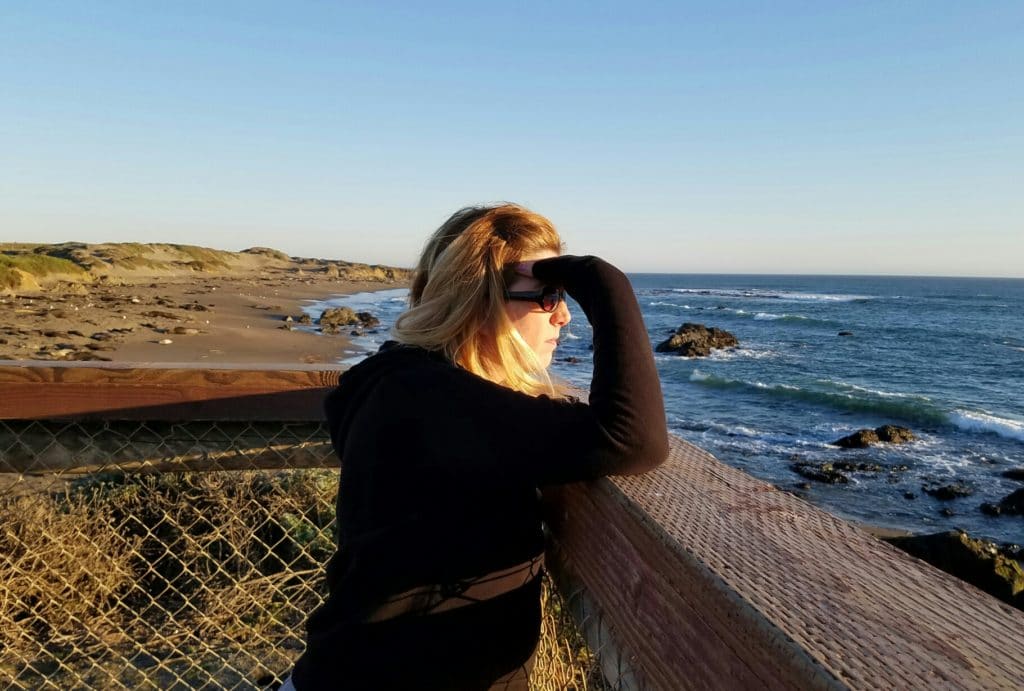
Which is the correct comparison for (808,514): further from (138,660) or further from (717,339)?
(717,339)

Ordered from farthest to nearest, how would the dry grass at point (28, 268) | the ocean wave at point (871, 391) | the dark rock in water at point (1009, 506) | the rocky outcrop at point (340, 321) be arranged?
the rocky outcrop at point (340, 321) < the dry grass at point (28, 268) < the ocean wave at point (871, 391) < the dark rock in water at point (1009, 506)

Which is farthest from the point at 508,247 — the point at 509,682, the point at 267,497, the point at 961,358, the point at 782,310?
the point at 782,310

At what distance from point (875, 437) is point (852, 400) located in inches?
220

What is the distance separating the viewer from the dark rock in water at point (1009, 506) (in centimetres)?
1278

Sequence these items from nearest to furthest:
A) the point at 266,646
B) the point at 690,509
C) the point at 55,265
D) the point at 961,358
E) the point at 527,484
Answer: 1. the point at 690,509
2. the point at 527,484
3. the point at 266,646
4. the point at 961,358
5. the point at 55,265

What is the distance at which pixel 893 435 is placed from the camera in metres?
17.9

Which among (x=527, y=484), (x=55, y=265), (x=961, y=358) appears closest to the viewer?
(x=527, y=484)

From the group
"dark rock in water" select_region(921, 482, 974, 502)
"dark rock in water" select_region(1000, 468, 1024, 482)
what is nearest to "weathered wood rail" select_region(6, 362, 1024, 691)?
"dark rock in water" select_region(921, 482, 974, 502)

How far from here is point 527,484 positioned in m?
1.26

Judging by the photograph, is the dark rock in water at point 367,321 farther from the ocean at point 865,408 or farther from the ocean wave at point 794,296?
the ocean wave at point 794,296

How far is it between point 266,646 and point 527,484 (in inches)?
113

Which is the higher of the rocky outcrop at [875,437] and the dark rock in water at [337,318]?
the dark rock in water at [337,318]

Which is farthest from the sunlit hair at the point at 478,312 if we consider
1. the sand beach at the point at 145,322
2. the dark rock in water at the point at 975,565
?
the sand beach at the point at 145,322

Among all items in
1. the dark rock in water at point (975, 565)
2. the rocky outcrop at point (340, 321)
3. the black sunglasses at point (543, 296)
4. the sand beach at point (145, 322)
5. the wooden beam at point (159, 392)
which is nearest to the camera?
the black sunglasses at point (543, 296)
